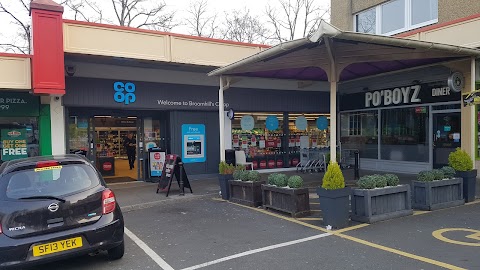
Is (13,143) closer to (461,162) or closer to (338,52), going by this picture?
(338,52)

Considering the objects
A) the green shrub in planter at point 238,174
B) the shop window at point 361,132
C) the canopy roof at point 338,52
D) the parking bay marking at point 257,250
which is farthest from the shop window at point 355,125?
the parking bay marking at point 257,250

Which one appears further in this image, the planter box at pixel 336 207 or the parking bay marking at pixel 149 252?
the planter box at pixel 336 207

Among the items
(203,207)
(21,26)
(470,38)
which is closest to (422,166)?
(470,38)

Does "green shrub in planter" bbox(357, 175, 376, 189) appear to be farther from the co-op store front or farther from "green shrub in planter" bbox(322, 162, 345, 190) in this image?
the co-op store front

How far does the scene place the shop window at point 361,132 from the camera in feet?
46.5

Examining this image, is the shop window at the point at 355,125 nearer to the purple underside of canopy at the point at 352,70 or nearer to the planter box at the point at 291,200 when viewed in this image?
the purple underside of canopy at the point at 352,70

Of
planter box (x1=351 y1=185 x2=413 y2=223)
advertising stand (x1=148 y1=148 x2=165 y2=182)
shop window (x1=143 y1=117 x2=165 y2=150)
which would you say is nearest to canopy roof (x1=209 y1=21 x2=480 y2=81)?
planter box (x1=351 y1=185 x2=413 y2=223)

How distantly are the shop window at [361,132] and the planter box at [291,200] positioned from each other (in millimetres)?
7915

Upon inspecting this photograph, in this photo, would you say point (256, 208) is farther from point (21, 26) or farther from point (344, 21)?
point (21, 26)

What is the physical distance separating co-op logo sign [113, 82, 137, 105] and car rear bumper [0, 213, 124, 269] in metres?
7.11

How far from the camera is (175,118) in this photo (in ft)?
40.3

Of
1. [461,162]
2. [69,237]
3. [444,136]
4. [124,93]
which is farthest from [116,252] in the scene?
[444,136]

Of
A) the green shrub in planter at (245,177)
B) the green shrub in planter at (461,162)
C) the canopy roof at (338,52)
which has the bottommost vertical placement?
the green shrub in planter at (245,177)

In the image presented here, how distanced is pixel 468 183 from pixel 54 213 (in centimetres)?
785
